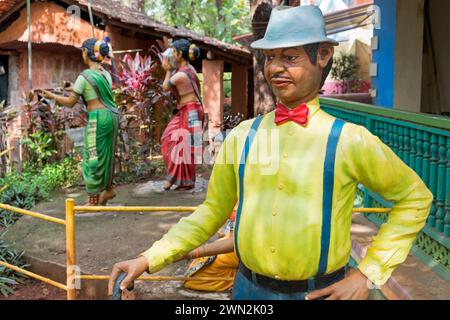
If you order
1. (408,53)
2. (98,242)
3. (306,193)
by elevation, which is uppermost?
(408,53)

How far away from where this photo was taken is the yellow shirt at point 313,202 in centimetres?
177

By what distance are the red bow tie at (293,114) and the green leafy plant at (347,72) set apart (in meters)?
15.8

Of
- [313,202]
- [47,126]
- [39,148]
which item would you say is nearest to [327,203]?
[313,202]

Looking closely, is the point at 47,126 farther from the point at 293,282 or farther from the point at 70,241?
the point at 293,282

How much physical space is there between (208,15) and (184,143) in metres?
21.5

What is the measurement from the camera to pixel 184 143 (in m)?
7.83

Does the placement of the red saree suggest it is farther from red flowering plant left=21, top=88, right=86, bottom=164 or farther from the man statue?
the man statue

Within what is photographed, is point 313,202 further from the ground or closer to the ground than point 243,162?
closer to the ground

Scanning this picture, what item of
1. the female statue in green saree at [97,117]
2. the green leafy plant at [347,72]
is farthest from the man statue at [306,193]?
the green leafy plant at [347,72]

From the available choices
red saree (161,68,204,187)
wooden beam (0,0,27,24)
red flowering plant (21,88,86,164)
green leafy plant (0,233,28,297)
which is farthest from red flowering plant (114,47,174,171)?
green leafy plant (0,233,28,297)

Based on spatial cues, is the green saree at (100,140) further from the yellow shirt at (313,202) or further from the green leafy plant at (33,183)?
the yellow shirt at (313,202)

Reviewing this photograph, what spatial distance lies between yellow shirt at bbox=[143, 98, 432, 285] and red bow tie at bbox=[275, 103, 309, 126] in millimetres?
21

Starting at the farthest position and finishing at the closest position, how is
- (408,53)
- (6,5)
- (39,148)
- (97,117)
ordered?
(6,5), (39,148), (408,53), (97,117)

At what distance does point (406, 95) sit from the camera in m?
7.82
